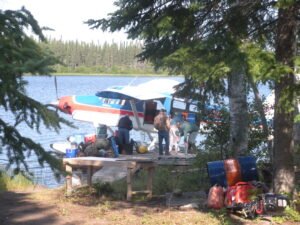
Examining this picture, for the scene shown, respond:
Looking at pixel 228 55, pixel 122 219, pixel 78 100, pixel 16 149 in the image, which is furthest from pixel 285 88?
pixel 78 100

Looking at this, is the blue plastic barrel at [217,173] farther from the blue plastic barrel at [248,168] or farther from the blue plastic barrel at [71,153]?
the blue plastic barrel at [71,153]

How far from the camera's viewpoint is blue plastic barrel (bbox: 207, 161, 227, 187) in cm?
861

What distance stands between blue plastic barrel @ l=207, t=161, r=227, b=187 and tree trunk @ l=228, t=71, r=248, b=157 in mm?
1950

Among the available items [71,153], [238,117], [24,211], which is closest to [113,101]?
[71,153]

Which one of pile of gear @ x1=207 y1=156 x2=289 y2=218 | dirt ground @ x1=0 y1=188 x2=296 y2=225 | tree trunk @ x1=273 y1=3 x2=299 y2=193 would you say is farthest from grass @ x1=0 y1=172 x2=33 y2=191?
tree trunk @ x1=273 y1=3 x2=299 y2=193

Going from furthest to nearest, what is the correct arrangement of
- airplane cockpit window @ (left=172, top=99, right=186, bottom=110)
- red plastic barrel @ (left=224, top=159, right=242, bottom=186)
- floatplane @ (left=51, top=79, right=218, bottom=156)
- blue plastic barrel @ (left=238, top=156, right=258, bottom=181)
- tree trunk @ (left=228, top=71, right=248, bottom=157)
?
airplane cockpit window @ (left=172, top=99, right=186, bottom=110)
floatplane @ (left=51, top=79, right=218, bottom=156)
tree trunk @ (left=228, top=71, right=248, bottom=157)
blue plastic barrel @ (left=238, top=156, right=258, bottom=181)
red plastic barrel @ (left=224, top=159, right=242, bottom=186)

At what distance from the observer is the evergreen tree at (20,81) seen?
4.00 meters

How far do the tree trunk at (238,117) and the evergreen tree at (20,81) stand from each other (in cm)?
629

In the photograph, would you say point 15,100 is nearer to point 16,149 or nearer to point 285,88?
point 16,149

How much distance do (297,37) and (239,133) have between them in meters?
2.78

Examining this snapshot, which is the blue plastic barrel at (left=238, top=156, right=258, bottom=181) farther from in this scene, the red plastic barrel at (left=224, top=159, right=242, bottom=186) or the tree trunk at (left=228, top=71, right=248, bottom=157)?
the tree trunk at (left=228, top=71, right=248, bottom=157)

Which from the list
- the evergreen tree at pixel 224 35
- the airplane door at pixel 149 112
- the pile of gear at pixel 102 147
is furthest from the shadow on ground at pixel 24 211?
the airplane door at pixel 149 112

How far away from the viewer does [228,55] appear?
6840mm

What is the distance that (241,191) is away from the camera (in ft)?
26.3
